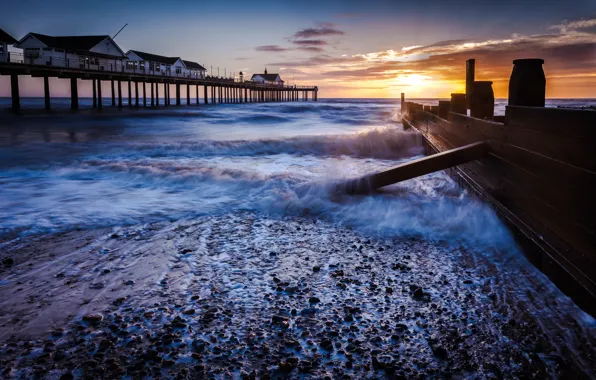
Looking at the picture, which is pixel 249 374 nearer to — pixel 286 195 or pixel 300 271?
pixel 300 271

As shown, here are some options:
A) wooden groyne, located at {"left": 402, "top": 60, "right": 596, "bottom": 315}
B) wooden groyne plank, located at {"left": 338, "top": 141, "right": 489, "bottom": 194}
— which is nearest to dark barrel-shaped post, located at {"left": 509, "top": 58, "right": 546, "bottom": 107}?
wooden groyne, located at {"left": 402, "top": 60, "right": 596, "bottom": 315}

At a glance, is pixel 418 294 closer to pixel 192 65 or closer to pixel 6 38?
pixel 6 38

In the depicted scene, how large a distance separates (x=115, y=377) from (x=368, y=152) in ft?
37.0

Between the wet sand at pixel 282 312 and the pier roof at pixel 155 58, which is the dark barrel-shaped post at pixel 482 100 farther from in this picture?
the pier roof at pixel 155 58

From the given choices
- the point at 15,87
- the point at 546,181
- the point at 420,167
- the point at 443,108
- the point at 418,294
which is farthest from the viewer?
the point at 15,87

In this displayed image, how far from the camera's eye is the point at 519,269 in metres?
3.50

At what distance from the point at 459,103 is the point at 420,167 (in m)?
3.29

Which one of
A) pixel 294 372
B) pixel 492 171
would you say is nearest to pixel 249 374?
pixel 294 372

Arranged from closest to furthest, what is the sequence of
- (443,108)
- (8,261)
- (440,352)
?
(440,352)
(8,261)
(443,108)

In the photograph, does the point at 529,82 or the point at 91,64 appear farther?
the point at 91,64

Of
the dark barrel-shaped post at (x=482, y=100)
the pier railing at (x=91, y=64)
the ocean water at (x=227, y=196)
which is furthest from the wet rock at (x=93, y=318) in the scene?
the pier railing at (x=91, y=64)

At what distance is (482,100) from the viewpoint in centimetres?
585

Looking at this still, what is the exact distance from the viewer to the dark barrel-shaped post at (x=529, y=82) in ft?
12.1

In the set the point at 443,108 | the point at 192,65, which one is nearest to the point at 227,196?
the point at 443,108
